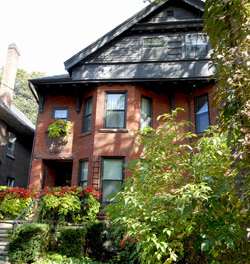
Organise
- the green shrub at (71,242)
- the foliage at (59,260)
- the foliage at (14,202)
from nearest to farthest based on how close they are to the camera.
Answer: the foliage at (59,260)
the green shrub at (71,242)
the foliage at (14,202)

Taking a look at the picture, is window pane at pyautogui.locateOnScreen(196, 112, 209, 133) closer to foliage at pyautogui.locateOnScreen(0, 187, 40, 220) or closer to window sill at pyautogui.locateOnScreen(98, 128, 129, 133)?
window sill at pyautogui.locateOnScreen(98, 128, 129, 133)

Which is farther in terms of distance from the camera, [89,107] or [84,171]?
[89,107]

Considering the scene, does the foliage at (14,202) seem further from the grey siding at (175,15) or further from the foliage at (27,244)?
the grey siding at (175,15)

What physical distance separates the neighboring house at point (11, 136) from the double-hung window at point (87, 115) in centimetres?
470

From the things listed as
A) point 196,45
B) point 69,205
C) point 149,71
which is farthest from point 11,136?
point 196,45

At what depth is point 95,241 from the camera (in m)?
8.37

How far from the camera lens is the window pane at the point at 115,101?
41.1 ft

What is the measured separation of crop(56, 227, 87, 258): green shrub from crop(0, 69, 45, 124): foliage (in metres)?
33.5

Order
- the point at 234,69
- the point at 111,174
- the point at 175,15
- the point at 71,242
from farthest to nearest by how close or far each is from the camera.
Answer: the point at 175,15, the point at 111,174, the point at 71,242, the point at 234,69

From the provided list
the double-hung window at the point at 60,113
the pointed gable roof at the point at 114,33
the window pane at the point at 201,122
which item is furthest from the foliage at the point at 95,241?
the pointed gable roof at the point at 114,33

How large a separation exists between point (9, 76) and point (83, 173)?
28.5 ft

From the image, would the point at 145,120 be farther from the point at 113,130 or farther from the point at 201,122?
the point at 201,122

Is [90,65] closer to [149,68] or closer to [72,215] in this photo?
[149,68]

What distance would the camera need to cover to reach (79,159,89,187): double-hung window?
40.0 feet
